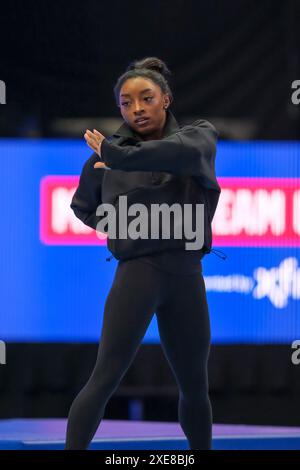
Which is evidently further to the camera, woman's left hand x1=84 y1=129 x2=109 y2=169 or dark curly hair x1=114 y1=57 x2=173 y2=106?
dark curly hair x1=114 y1=57 x2=173 y2=106

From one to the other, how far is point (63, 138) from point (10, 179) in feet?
1.10

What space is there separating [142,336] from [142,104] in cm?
64

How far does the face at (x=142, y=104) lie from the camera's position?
2.63 m

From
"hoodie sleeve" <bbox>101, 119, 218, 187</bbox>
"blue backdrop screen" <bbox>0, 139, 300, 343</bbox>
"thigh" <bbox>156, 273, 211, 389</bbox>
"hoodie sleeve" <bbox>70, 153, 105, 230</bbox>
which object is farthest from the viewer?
"blue backdrop screen" <bbox>0, 139, 300, 343</bbox>

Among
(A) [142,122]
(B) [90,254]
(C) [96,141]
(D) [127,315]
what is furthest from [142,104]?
(B) [90,254]

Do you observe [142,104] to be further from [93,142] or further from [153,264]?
[153,264]

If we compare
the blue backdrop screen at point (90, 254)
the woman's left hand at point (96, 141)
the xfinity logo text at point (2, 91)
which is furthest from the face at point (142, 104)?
the xfinity logo text at point (2, 91)

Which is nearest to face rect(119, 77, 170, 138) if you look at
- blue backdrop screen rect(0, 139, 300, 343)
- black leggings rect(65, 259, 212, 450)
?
black leggings rect(65, 259, 212, 450)

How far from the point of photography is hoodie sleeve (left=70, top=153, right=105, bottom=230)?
2.77 m

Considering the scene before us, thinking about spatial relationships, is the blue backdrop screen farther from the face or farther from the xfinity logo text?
the face

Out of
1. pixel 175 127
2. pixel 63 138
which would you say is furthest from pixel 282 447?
pixel 63 138

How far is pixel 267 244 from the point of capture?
15.6ft

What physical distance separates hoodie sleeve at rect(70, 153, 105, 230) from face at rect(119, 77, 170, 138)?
6.7 inches

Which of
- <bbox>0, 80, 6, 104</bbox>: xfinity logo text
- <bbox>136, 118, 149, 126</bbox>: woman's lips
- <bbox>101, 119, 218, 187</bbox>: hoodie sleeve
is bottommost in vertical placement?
<bbox>101, 119, 218, 187</bbox>: hoodie sleeve
